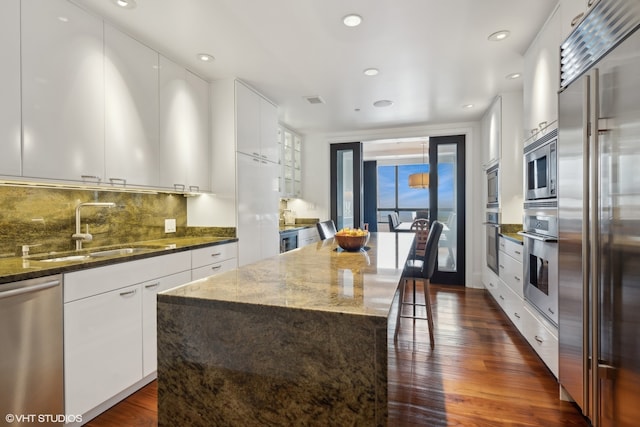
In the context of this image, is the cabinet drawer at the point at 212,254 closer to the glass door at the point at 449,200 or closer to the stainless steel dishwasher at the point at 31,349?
the stainless steel dishwasher at the point at 31,349

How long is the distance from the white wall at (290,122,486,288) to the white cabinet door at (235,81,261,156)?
2136 mm

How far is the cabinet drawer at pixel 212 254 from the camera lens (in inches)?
99.5

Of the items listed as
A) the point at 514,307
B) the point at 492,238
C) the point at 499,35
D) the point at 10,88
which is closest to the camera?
the point at 10,88

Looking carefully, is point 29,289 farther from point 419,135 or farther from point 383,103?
point 419,135

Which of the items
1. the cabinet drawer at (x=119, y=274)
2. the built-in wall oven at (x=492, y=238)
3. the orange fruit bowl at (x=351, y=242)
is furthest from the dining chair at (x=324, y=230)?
the built-in wall oven at (x=492, y=238)

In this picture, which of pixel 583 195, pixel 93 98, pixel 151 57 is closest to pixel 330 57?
pixel 151 57

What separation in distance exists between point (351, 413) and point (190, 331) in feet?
1.82

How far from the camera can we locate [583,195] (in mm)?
1507

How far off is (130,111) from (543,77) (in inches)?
117

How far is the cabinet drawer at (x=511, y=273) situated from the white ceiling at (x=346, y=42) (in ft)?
5.95

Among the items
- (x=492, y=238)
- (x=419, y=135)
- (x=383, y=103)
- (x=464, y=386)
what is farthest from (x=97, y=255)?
(x=419, y=135)

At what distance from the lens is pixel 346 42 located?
2443 mm

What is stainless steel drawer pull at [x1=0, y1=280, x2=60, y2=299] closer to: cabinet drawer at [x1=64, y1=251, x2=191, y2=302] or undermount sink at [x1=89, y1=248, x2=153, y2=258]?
cabinet drawer at [x1=64, y1=251, x2=191, y2=302]

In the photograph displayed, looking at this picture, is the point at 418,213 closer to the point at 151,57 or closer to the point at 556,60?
the point at 556,60
